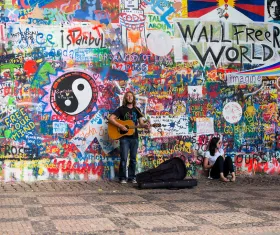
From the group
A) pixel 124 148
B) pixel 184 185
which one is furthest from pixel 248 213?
pixel 124 148

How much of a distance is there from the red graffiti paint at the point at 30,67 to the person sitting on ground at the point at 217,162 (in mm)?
3925

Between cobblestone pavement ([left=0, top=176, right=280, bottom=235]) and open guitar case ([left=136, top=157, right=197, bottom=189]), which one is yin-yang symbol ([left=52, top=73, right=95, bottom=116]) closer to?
cobblestone pavement ([left=0, top=176, right=280, bottom=235])

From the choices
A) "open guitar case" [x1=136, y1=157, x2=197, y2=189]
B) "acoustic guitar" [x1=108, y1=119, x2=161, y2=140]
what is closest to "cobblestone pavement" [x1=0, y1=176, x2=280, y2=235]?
"open guitar case" [x1=136, y1=157, x2=197, y2=189]

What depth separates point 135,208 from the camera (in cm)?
834

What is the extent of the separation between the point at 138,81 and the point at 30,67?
219 cm

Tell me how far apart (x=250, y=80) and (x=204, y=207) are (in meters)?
4.61

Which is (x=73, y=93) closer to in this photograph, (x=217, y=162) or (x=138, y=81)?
(x=138, y=81)

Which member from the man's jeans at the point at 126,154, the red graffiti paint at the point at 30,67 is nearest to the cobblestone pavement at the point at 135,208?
the man's jeans at the point at 126,154

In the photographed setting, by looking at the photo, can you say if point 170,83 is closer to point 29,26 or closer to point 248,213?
point 29,26

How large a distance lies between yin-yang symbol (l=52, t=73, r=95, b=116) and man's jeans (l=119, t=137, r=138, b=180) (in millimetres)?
1110

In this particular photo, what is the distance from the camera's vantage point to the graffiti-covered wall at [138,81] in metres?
Result: 11.1

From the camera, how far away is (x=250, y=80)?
1229cm

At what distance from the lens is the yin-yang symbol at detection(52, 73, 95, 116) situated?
1125cm

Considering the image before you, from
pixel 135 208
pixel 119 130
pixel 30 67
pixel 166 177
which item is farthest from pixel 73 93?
pixel 135 208
